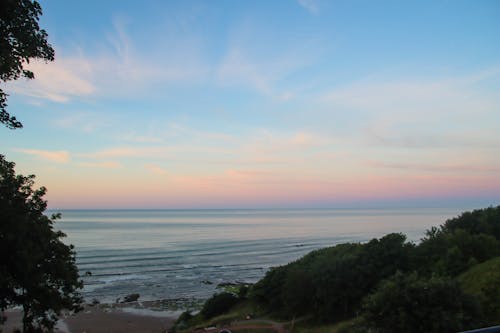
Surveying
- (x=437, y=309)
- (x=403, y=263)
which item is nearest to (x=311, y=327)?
(x=403, y=263)

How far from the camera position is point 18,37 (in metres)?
10.6

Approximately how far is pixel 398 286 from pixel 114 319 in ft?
98.0

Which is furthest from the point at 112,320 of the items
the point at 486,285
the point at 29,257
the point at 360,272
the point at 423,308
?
the point at 486,285

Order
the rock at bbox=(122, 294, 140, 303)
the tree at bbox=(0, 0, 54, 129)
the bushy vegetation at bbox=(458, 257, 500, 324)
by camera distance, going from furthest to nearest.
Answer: the rock at bbox=(122, 294, 140, 303)
the bushy vegetation at bbox=(458, 257, 500, 324)
the tree at bbox=(0, 0, 54, 129)

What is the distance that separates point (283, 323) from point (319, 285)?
183 inches

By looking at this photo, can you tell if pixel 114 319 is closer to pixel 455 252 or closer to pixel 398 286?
pixel 398 286

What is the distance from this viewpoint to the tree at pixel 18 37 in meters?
10.1

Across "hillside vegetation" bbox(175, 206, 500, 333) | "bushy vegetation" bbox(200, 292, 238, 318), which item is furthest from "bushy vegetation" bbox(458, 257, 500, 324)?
"bushy vegetation" bbox(200, 292, 238, 318)

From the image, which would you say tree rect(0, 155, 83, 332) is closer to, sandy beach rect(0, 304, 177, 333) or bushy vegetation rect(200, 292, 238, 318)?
sandy beach rect(0, 304, 177, 333)

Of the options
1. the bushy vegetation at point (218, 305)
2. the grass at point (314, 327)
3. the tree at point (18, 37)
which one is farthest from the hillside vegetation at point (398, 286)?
the tree at point (18, 37)

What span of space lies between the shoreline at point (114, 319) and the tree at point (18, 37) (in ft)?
101

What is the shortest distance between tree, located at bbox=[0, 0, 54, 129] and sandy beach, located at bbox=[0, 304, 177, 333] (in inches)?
1232

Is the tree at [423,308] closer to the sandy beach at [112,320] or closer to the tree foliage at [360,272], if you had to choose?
the tree foliage at [360,272]

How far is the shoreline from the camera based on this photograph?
120 feet
